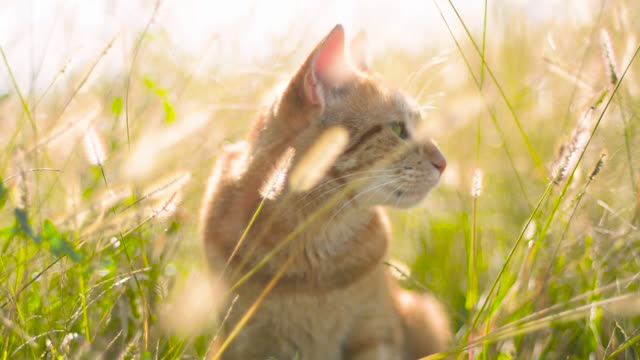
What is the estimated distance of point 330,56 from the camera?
1.93 meters

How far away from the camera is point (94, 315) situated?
1766 mm

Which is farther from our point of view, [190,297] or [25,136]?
[25,136]

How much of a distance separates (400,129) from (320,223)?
0.40 m

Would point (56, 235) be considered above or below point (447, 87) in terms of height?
above

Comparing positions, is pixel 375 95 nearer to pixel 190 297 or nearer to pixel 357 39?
pixel 357 39

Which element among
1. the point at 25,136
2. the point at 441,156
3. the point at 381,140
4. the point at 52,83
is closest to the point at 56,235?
the point at 52,83

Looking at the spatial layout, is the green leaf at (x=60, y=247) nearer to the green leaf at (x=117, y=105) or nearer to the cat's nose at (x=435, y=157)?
the green leaf at (x=117, y=105)

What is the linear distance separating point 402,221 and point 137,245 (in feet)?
4.80

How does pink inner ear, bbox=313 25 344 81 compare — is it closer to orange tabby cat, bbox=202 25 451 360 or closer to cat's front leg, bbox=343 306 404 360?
orange tabby cat, bbox=202 25 451 360

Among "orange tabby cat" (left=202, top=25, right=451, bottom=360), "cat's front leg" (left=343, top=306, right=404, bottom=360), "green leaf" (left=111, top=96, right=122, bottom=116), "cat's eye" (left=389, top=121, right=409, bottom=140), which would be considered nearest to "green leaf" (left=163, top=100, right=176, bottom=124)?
"green leaf" (left=111, top=96, right=122, bottom=116)

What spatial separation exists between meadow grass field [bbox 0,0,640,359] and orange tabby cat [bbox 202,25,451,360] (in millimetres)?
111

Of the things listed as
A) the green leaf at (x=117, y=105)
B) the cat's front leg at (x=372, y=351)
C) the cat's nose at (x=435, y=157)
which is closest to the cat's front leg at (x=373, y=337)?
the cat's front leg at (x=372, y=351)

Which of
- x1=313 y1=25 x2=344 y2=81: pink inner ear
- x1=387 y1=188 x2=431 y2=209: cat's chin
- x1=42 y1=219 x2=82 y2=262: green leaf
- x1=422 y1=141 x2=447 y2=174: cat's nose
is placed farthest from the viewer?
x1=422 y1=141 x2=447 y2=174: cat's nose

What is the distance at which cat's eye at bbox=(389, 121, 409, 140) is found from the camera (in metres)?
2.14
